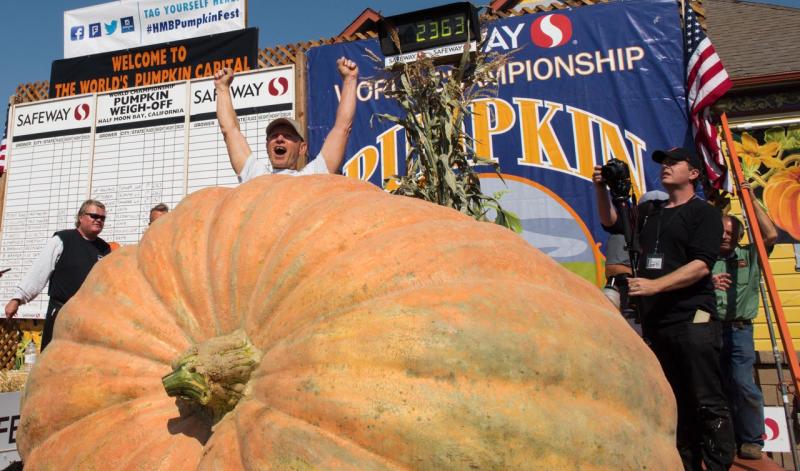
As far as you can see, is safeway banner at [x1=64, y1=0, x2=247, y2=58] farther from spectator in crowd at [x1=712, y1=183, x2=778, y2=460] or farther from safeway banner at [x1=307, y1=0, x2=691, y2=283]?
spectator in crowd at [x1=712, y1=183, x2=778, y2=460]

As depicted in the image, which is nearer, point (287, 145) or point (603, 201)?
point (287, 145)

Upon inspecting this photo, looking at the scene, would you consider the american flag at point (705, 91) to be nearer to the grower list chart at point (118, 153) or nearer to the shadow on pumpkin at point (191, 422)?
the grower list chart at point (118, 153)

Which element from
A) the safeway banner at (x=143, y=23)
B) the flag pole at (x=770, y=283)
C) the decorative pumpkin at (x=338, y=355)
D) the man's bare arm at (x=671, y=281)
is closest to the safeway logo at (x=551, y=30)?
the flag pole at (x=770, y=283)

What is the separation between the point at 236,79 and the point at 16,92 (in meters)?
4.23

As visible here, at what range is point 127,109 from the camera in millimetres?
7922

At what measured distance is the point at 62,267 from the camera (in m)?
3.75

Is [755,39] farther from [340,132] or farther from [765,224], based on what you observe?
[340,132]

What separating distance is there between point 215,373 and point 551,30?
643 centimetres

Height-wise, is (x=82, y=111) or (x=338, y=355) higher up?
(x=82, y=111)

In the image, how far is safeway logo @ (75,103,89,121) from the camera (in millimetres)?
8055

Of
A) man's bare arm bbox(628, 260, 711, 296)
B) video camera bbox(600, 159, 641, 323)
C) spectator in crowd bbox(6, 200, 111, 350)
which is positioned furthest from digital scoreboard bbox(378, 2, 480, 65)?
spectator in crowd bbox(6, 200, 111, 350)

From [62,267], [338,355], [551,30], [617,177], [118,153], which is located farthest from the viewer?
[118,153]

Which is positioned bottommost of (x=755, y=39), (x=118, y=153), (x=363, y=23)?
(x=118, y=153)

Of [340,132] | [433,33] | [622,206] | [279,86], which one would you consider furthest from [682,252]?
[279,86]
